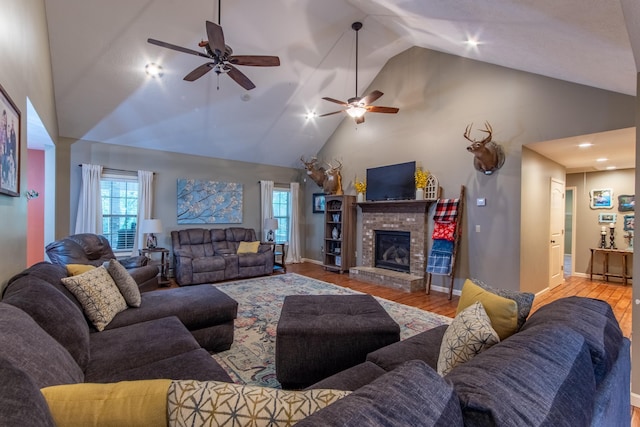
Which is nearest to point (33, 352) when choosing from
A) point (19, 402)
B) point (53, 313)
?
point (53, 313)

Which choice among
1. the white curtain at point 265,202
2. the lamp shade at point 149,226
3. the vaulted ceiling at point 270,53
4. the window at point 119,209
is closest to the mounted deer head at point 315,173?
the vaulted ceiling at point 270,53

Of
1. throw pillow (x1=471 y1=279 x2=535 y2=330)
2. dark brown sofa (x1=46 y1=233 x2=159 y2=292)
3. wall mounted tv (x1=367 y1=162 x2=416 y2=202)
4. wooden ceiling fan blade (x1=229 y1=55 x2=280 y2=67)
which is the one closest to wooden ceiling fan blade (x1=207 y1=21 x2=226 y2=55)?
wooden ceiling fan blade (x1=229 y1=55 x2=280 y2=67)

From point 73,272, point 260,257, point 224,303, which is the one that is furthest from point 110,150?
point 224,303

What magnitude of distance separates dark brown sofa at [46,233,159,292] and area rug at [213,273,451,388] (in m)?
1.18

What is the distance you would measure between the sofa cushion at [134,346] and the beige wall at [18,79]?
2.53 feet

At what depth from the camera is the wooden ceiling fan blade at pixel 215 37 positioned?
256 cm

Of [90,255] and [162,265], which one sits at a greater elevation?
[90,255]

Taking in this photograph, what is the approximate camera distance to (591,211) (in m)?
5.86

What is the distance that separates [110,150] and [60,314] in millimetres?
4741

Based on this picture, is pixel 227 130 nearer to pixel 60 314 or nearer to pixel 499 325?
pixel 60 314

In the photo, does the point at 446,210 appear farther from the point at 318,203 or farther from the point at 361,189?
the point at 318,203

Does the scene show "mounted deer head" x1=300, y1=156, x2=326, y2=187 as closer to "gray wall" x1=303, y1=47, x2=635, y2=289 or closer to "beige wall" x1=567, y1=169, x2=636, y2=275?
"gray wall" x1=303, y1=47, x2=635, y2=289

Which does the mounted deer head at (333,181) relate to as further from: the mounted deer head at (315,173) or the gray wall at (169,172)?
the gray wall at (169,172)

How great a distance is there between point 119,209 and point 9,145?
13.1 ft
